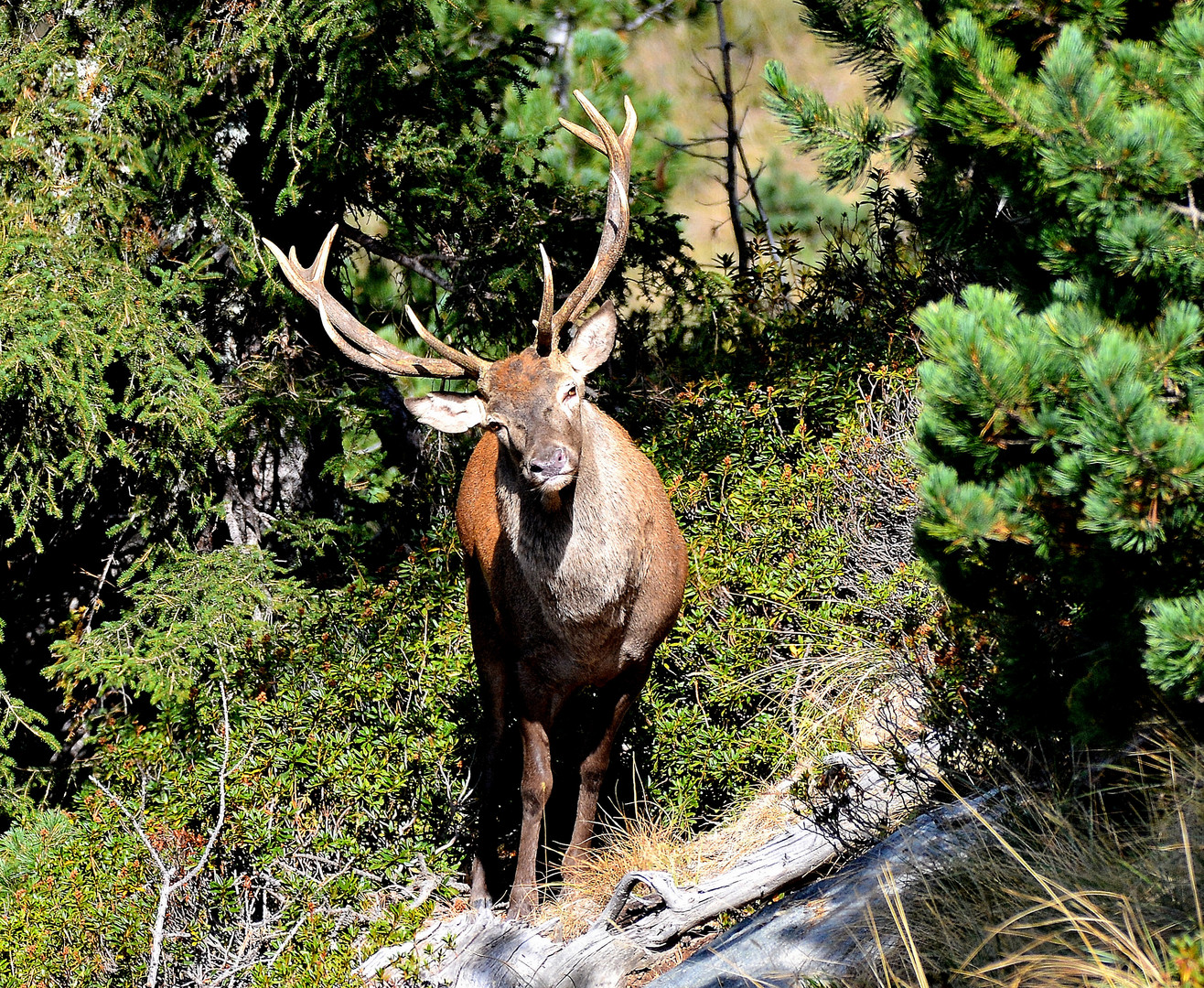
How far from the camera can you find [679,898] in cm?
507

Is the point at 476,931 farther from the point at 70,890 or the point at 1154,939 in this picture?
the point at 1154,939

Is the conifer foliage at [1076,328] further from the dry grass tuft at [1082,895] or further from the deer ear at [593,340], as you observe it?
the deer ear at [593,340]

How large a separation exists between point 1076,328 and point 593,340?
286 centimetres

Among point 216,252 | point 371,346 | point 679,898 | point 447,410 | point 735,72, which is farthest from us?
point 735,72

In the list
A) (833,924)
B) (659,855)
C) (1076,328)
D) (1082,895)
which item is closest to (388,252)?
(659,855)

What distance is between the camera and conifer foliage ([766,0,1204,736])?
9.87 ft

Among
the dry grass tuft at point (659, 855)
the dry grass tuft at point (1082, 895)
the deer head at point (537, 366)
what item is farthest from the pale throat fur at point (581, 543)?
the dry grass tuft at point (1082, 895)

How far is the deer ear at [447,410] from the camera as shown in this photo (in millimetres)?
5574

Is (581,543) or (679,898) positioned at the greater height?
(581,543)

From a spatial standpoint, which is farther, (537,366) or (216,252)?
(216,252)

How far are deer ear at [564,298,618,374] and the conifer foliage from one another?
203 cm

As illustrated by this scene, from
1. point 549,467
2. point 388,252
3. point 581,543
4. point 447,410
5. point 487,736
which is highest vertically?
point 388,252

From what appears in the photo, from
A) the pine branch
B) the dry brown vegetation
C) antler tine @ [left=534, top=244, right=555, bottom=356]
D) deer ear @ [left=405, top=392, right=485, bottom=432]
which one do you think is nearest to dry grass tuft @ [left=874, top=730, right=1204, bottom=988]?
antler tine @ [left=534, top=244, right=555, bottom=356]

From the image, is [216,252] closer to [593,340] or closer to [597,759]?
[593,340]
